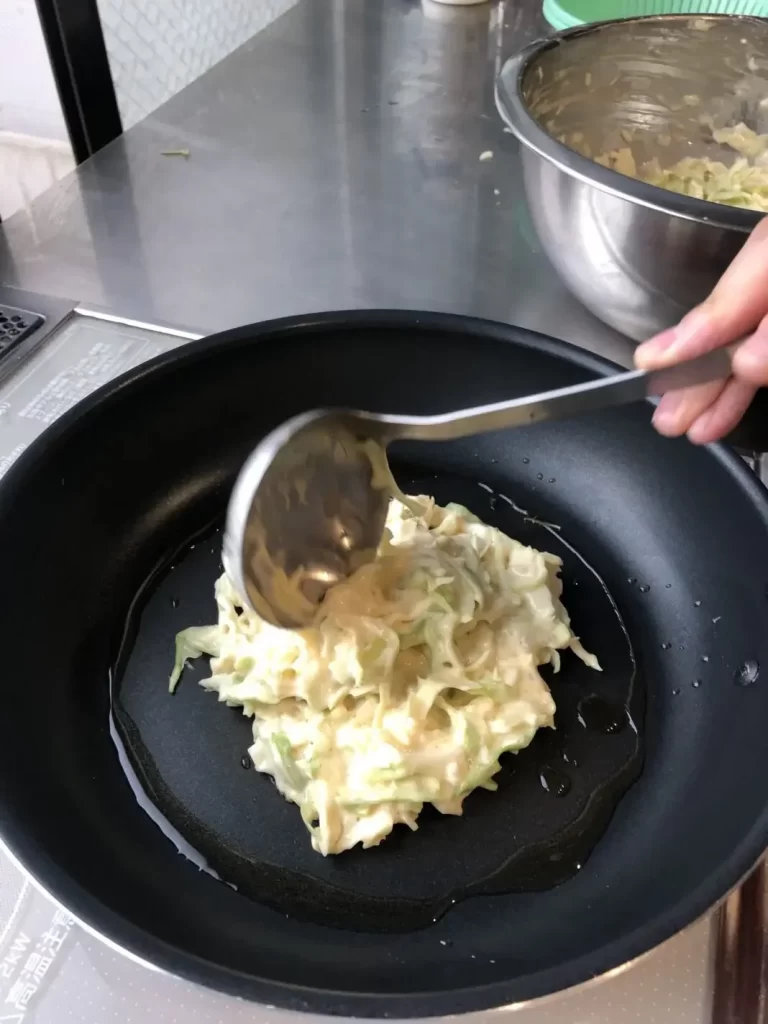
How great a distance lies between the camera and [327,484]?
840 millimetres

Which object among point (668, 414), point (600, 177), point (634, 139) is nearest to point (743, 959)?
point (668, 414)

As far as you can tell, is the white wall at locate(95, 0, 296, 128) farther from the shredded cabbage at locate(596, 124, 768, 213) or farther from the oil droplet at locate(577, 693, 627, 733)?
the oil droplet at locate(577, 693, 627, 733)

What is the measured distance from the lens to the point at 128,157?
5.73ft

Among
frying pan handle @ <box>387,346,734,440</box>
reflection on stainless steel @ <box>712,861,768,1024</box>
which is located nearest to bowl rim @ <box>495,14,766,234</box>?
frying pan handle @ <box>387,346,734,440</box>

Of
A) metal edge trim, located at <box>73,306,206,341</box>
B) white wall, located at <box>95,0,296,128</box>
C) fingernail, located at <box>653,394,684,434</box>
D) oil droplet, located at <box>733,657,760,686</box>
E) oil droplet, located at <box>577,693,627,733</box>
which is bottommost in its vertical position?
oil droplet, located at <box>577,693,627,733</box>

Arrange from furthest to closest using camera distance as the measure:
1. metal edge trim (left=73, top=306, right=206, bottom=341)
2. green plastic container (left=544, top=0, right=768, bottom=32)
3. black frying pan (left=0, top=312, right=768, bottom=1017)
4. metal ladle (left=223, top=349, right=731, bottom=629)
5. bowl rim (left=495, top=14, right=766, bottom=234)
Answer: green plastic container (left=544, top=0, right=768, bottom=32) → metal edge trim (left=73, top=306, right=206, bottom=341) → bowl rim (left=495, top=14, right=766, bottom=234) → metal ladle (left=223, top=349, right=731, bottom=629) → black frying pan (left=0, top=312, right=768, bottom=1017)

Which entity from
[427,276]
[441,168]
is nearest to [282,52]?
[441,168]

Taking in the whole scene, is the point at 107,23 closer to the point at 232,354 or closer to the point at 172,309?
the point at 172,309

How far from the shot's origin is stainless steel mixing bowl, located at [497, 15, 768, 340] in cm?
100

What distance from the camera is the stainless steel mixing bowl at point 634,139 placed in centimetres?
100

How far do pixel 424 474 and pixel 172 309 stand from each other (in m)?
0.54

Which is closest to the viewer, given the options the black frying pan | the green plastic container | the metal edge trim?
the black frying pan

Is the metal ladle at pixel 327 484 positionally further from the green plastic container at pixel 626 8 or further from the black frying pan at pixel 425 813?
the green plastic container at pixel 626 8

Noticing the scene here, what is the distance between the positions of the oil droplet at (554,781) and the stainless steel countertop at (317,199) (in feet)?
2.29
